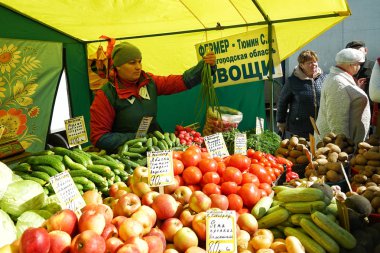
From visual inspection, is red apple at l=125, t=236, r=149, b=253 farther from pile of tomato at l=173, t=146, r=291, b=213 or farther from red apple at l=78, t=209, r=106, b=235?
pile of tomato at l=173, t=146, r=291, b=213

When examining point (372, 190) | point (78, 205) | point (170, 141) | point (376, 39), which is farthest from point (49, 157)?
point (376, 39)

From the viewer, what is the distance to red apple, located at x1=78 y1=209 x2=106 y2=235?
5.55 ft

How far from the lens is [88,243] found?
1.53 metres

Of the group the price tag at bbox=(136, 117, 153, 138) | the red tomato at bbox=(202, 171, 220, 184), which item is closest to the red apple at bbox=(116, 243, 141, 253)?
the red tomato at bbox=(202, 171, 220, 184)

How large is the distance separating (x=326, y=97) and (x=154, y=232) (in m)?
3.33

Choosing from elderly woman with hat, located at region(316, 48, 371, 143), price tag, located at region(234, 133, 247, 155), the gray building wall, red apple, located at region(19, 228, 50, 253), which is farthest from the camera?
the gray building wall

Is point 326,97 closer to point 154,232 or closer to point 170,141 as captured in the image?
point 170,141

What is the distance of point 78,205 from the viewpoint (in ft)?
6.72

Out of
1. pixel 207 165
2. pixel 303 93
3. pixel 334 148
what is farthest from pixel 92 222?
pixel 303 93

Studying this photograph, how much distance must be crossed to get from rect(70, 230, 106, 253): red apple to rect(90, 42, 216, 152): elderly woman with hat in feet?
7.30

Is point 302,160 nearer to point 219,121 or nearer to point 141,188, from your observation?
point 219,121

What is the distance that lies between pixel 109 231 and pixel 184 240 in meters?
0.35

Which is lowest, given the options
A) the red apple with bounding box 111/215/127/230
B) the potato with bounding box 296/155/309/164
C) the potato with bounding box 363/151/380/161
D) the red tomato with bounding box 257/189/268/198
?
the potato with bounding box 296/155/309/164

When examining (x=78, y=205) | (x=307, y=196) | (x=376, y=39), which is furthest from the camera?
(x=376, y=39)
